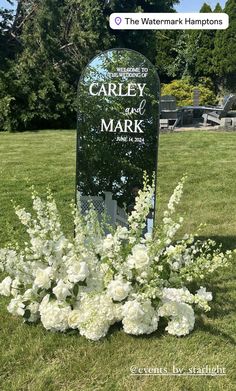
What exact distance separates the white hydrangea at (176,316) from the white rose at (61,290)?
24.1 inches

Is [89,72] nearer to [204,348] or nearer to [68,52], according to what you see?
[204,348]

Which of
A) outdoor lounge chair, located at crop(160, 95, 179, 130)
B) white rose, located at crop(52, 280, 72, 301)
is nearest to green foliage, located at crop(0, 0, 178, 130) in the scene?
outdoor lounge chair, located at crop(160, 95, 179, 130)

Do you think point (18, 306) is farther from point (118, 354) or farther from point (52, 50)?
point (52, 50)

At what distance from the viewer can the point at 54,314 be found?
2885mm

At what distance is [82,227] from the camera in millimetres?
3062

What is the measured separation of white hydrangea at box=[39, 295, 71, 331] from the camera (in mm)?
2889

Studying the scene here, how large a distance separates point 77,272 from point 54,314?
1.03 feet

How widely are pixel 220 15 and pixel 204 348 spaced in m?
2.86

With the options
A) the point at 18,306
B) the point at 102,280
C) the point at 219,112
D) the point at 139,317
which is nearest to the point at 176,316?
the point at 139,317

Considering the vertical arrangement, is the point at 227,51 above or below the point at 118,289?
above

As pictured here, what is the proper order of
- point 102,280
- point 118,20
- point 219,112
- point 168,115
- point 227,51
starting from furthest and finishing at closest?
point 227,51 → point 219,112 → point 168,115 → point 118,20 → point 102,280

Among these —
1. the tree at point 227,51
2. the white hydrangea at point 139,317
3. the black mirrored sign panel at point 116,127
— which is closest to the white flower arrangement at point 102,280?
the white hydrangea at point 139,317

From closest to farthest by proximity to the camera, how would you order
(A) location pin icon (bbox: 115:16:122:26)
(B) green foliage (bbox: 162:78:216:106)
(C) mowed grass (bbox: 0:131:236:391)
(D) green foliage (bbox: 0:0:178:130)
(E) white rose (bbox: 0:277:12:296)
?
(C) mowed grass (bbox: 0:131:236:391) < (E) white rose (bbox: 0:277:12:296) < (A) location pin icon (bbox: 115:16:122:26) < (D) green foliage (bbox: 0:0:178:130) < (B) green foliage (bbox: 162:78:216:106)

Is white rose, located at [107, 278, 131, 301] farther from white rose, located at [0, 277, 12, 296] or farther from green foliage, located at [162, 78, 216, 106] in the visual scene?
green foliage, located at [162, 78, 216, 106]
